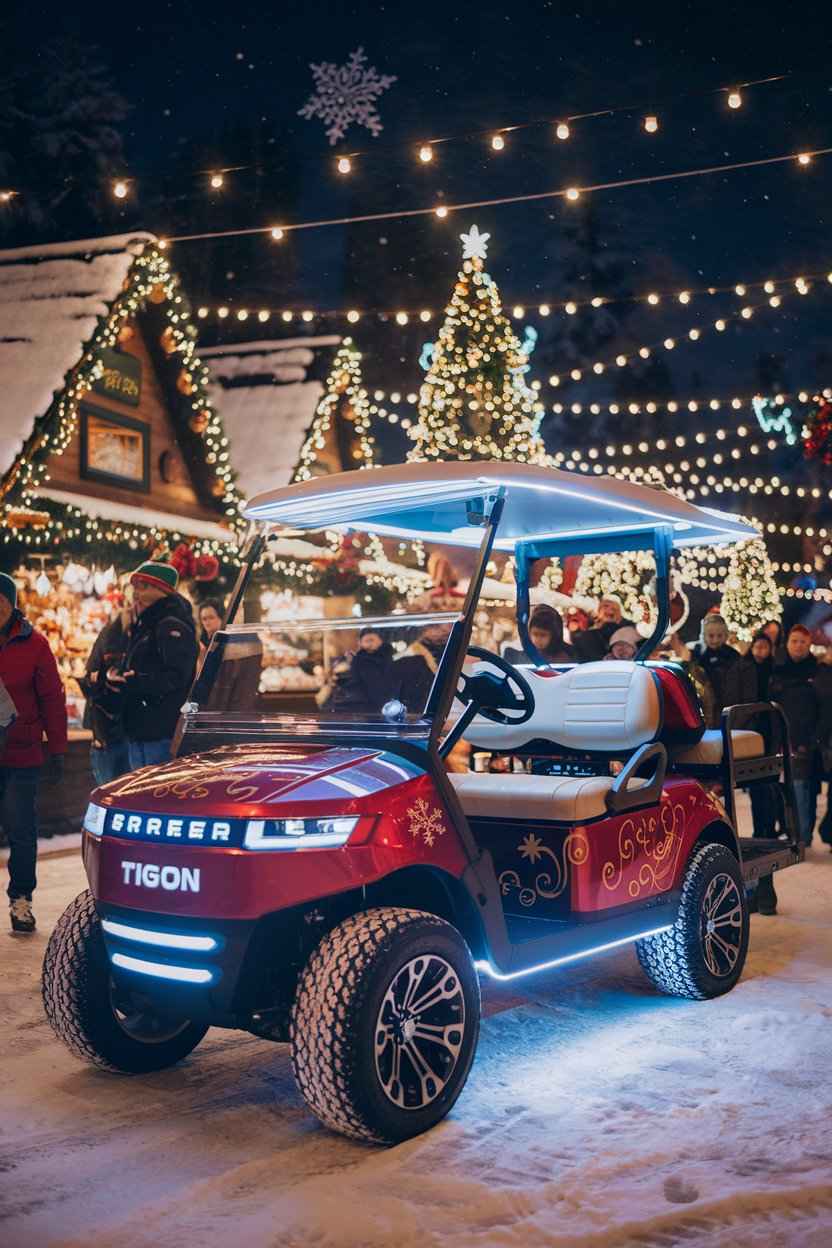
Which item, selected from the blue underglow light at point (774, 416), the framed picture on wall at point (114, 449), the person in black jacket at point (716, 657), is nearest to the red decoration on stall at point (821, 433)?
the person in black jacket at point (716, 657)

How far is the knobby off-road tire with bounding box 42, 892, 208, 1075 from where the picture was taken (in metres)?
4.20

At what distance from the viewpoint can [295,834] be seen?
11.9ft

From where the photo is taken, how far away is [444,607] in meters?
4.41

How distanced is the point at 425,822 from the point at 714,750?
2435 mm

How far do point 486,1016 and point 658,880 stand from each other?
869mm

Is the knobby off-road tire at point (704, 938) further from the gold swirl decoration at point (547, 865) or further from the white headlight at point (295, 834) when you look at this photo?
the white headlight at point (295, 834)

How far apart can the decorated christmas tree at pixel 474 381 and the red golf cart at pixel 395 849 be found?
47.1 ft

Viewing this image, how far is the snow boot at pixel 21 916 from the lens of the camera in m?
6.54

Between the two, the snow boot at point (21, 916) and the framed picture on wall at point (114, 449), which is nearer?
the snow boot at point (21, 916)

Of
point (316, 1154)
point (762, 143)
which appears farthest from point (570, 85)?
point (316, 1154)

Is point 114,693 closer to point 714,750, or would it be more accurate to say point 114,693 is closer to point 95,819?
point 95,819

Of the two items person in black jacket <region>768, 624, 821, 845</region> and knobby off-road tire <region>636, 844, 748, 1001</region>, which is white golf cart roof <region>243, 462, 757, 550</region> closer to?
knobby off-road tire <region>636, 844, 748, 1001</region>

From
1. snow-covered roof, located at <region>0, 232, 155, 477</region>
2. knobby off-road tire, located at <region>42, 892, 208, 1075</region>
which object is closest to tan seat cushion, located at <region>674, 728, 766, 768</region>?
knobby off-road tire, located at <region>42, 892, 208, 1075</region>

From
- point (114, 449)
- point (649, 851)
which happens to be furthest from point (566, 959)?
point (114, 449)
